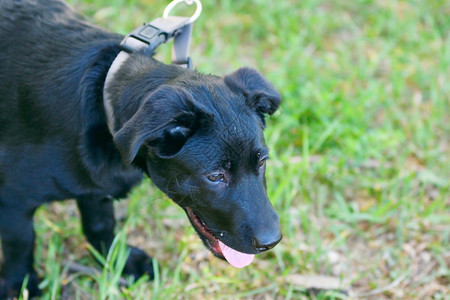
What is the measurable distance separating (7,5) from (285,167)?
2185 mm

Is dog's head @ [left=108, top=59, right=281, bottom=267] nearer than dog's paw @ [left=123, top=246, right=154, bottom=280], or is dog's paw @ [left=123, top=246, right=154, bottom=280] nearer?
dog's head @ [left=108, top=59, right=281, bottom=267]

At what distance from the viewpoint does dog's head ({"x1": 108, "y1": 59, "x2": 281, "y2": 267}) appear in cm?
258

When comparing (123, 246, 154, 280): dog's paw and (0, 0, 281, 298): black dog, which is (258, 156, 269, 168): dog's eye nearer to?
(0, 0, 281, 298): black dog

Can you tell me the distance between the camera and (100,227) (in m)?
3.56

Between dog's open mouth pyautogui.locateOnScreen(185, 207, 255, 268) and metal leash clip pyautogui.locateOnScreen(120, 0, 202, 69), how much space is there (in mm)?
862

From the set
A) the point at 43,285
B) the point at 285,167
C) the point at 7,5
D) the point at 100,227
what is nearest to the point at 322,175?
the point at 285,167

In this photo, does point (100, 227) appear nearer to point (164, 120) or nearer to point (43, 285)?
point (43, 285)

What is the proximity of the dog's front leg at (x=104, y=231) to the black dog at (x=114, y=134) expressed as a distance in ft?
0.44

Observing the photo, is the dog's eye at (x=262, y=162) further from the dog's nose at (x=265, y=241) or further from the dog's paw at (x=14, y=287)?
the dog's paw at (x=14, y=287)

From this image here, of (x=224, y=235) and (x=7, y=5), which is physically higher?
(x=7, y=5)

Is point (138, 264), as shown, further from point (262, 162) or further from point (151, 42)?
point (151, 42)

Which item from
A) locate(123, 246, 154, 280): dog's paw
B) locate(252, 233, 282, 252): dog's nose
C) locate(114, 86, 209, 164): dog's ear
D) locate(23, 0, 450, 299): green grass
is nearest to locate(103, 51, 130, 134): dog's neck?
locate(114, 86, 209, 164): dog's ear

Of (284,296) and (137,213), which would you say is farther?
(137,213)

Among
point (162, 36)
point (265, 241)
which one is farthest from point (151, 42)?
point (265, 241)
